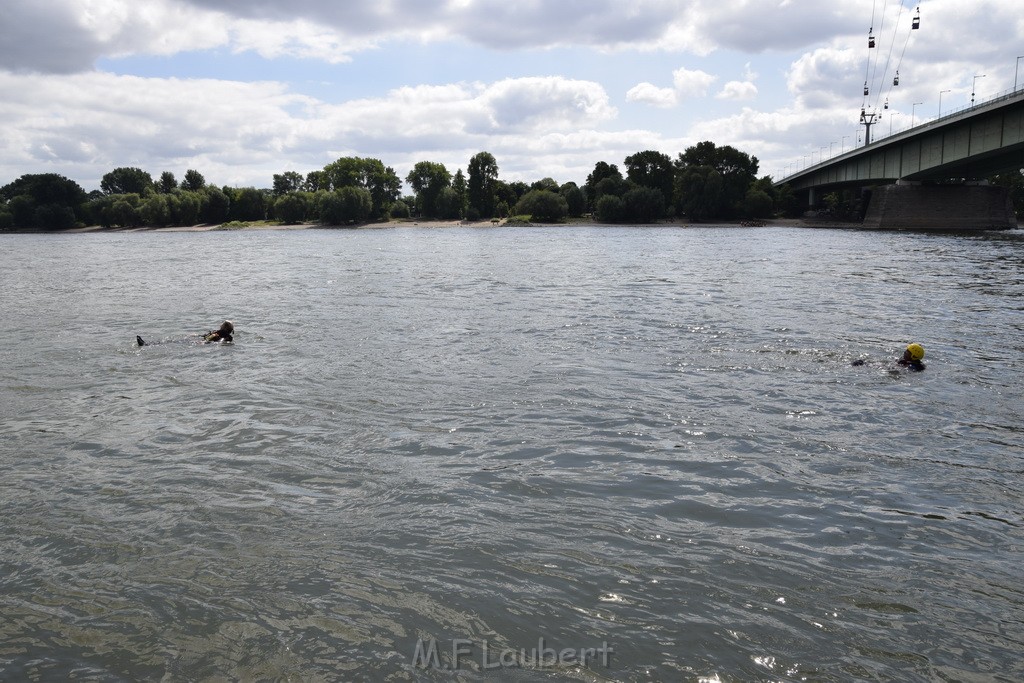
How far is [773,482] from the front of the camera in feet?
35.7

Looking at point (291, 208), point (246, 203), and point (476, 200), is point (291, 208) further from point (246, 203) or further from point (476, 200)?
point (476, 200)

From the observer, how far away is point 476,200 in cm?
17425

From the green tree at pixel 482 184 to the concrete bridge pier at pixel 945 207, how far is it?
93.7 metres

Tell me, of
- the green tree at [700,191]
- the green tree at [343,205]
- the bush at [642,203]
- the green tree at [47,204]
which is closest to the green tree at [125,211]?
the green tree at [47,204]

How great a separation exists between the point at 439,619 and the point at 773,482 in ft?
19.6

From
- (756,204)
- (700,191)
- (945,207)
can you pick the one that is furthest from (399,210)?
(945,207)

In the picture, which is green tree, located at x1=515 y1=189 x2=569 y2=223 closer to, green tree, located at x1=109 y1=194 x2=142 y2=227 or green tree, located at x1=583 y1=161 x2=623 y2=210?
green tree, located at x1=583 y1=161 x2=623 y2=210

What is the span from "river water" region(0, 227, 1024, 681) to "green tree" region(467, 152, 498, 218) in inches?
6068

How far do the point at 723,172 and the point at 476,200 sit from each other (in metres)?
58.1

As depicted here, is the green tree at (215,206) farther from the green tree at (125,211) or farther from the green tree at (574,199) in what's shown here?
the green tree at (574,199)

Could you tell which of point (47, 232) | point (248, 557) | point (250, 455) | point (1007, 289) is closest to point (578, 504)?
point (248, 557)

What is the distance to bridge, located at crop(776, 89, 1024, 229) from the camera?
233 ft

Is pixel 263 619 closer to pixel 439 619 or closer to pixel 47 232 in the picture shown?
pixel 439 619

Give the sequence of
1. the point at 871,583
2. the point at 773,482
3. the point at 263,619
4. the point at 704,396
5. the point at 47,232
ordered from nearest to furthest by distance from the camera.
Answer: the point at 263,619 < the point at 871,583 < the point at 773,482 < the point at 704,396 < the point at 47,232
